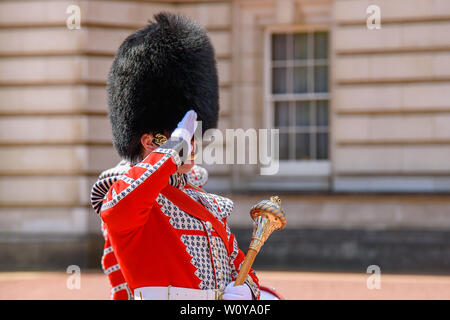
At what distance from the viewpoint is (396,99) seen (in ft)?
29.5

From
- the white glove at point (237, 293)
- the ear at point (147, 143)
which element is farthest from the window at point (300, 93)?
the white glove at point (237, 293)

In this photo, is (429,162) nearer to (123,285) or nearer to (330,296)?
(330,296)

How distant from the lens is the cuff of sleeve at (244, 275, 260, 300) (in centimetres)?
219

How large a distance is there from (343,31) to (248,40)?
1.41 metres

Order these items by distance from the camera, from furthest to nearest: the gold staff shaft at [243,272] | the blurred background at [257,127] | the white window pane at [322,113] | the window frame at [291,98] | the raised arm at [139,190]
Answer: the white window pane at [322,113], the window frame at [291,98], the blurred background at [257,127], the gold staff shaft at [243,272], the raised arm at [139,190]

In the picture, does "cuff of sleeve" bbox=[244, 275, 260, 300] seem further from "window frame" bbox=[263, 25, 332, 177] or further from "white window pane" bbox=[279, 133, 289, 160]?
"white window pane" bbox=[279, 133, 289, 160]

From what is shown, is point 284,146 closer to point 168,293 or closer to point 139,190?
point 168,293

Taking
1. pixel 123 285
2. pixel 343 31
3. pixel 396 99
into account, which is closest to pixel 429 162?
pixel 396 99

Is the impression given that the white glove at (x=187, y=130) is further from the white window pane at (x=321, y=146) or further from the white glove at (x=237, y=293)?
the white window pane at (x=321, y=146)

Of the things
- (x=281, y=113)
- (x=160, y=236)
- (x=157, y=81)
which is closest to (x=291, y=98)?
(x=281, y=113)

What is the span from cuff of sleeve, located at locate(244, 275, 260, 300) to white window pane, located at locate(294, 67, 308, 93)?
764 cm

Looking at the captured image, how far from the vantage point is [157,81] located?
2396 millimetres

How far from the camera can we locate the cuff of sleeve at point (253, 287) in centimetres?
219

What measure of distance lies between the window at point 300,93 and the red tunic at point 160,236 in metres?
7.36
